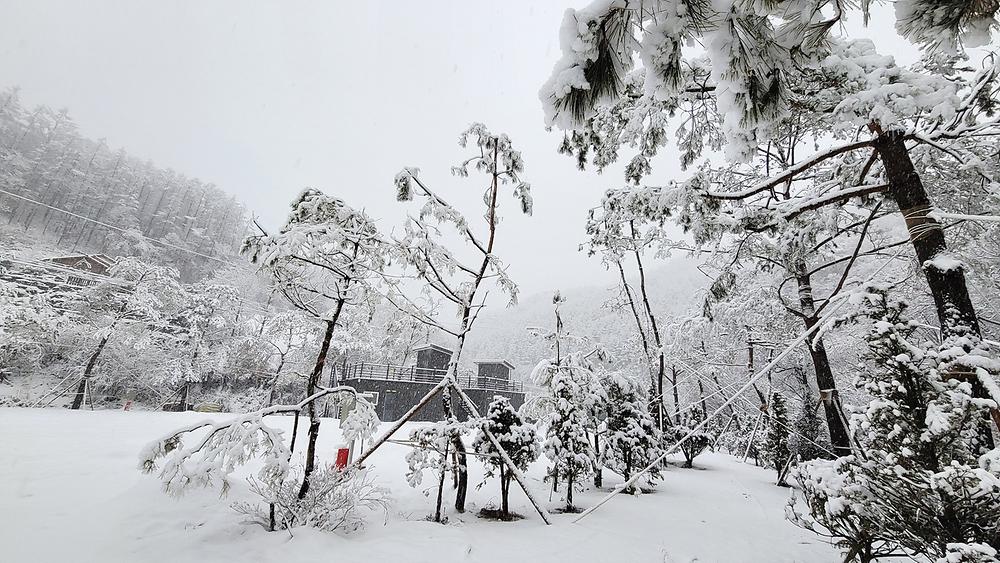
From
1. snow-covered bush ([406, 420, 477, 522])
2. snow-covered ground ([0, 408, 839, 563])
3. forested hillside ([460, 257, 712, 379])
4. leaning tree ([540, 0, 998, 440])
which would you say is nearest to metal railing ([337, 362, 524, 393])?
forested hillside ([460, 257, 712, 379])

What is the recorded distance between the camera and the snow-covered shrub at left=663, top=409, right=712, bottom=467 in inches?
374

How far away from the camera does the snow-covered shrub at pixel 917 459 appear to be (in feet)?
7.28

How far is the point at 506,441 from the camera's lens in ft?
16.8

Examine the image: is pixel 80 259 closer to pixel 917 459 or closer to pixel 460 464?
pixel 460 464

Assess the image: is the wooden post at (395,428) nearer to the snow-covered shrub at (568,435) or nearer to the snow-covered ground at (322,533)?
the snow-covered ground at (322,533)

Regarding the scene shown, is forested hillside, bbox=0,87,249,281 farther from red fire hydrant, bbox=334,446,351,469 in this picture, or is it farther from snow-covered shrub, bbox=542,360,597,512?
snow-covered shrub, bbox=542,360,597,512

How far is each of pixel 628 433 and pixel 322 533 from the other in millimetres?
5315

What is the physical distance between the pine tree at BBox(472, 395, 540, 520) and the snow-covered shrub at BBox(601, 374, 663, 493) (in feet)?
6.89

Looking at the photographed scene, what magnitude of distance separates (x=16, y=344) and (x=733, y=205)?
959 inches

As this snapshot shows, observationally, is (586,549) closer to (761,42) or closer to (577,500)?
(577,500)

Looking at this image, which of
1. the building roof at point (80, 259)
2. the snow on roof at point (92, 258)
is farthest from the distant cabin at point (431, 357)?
the snow on roof at point (92, 258)

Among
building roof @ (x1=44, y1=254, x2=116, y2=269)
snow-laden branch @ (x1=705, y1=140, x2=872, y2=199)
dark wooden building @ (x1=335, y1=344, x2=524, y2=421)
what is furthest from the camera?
building roof @ (x1=44, y1=254, x2=116, y2=269)

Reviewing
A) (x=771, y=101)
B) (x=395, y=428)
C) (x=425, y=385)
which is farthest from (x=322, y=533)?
(x=425, y=385)

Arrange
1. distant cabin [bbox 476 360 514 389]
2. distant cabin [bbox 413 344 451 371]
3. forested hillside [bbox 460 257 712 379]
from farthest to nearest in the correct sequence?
forested hillside [bbox 460 257 712 379]
distant cabin [bbox 476 360 514 389]
distant cabin [bbox 413 344 451 371]
